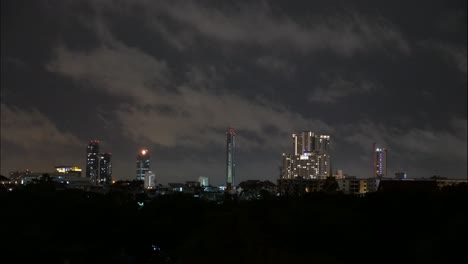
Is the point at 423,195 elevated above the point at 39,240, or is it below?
above

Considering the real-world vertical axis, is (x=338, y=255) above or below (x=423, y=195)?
below

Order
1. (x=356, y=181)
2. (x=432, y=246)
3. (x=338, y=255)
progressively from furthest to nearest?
1. (x=356, y=181)
2. (x=338, y=255)
3. (x=432, y=246)

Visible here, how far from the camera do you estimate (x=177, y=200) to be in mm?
47188

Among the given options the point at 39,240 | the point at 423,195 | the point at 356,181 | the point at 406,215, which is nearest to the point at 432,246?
the point at 406,215

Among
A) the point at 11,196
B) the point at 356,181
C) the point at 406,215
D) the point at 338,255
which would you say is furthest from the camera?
the point at 356,181

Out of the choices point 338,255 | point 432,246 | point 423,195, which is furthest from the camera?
point 423,195

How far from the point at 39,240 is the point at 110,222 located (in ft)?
34.5

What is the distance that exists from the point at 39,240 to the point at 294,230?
12.1 m

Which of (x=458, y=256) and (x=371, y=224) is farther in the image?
(x=371, y=224)

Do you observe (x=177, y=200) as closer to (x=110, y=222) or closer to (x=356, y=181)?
(x=110, y=222)

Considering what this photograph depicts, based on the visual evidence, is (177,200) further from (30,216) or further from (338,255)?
(338,255)

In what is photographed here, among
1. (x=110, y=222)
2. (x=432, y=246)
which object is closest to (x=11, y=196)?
(x=110, y=222)

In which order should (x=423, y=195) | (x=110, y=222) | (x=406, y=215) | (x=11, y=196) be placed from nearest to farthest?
(x=406, y=215) → (x=423, y=195) → (x=110, y=222) → (x=11, y=196)

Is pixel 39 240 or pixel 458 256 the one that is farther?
pixel 39 240
